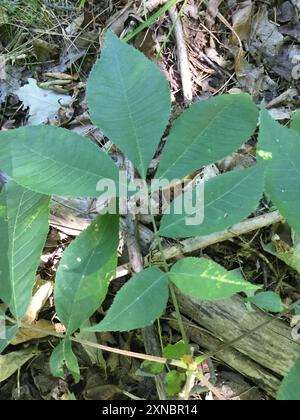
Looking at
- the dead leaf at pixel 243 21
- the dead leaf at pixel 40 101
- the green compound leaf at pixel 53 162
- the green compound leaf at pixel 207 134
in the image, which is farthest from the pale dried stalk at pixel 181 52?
the green compound leaf at pixel 53 162

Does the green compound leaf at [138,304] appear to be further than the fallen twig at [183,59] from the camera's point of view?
No

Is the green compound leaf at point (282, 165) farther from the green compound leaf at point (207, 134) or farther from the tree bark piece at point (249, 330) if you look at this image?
the tree bark piece at point (249, 330)

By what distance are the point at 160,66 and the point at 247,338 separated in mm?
947

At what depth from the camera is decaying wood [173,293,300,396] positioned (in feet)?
3.67

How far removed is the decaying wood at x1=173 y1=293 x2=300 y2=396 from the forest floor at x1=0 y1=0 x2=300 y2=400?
0.04 meters

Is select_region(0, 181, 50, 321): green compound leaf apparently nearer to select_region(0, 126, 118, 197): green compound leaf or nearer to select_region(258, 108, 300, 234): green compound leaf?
select_region(0, 126, 118, 197): green compound leaf

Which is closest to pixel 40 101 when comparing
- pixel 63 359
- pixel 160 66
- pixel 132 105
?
pixel 160 66

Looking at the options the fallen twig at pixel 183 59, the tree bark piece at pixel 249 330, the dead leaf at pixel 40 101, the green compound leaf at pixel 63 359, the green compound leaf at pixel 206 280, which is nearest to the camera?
the green compound leaf at pixel 206 280

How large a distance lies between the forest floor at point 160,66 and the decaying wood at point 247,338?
41 millimetres

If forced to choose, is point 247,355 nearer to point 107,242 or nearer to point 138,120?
point 107,242

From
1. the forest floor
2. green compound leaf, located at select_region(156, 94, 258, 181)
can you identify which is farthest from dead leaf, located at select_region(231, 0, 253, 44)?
green compound leaf, located at select_region(156, 94, 258, 181)

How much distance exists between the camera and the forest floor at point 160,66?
1.21 m

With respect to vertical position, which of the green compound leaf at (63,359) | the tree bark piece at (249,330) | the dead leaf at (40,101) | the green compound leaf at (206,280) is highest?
the green compound leaf at (206,280)

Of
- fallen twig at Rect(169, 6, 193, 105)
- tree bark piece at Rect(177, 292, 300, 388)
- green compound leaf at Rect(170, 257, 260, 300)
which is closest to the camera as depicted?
green compound leaf at Rect(170, 257, 260, 300)
